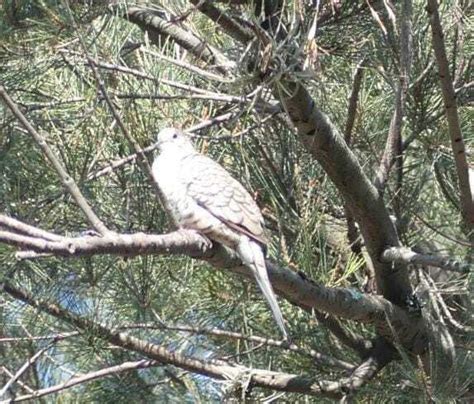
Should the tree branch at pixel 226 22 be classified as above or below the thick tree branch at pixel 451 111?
above

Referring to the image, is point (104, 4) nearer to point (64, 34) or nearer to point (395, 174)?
point (64, 34)

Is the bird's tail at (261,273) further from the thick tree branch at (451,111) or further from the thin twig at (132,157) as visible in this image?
the thick tree branch at (451,111)

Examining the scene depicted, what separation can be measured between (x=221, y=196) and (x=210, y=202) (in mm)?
21

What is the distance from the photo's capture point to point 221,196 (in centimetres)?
175

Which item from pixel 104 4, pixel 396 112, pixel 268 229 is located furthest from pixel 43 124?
pixel 396 112

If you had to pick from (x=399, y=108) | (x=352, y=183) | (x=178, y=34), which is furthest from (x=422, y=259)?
(x=178, y=34)

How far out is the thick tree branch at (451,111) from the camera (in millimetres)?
1475

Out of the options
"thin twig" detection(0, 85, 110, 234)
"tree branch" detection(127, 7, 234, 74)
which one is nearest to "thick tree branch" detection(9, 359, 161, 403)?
"tree branch" detection(127, 7, 234, 74)

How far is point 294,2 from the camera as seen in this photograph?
145cm

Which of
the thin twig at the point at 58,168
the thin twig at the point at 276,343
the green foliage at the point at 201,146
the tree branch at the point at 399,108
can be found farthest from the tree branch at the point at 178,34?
the thin twig at the point at 58,168

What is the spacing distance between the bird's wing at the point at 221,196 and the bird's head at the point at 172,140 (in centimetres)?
4

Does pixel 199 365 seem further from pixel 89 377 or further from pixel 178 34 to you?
pixel 178 34

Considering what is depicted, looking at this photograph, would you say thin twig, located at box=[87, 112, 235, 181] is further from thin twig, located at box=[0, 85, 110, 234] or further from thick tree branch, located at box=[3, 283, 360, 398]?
thin twig, located at box=[0, 85, 110, 234]

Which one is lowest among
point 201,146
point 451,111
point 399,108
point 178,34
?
point 451,111
